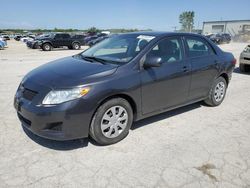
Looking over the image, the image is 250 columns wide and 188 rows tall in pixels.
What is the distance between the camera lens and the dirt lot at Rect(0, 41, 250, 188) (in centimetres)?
280

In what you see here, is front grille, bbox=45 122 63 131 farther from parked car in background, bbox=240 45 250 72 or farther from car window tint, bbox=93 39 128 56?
parked car in background, bbox=240 45 250 72

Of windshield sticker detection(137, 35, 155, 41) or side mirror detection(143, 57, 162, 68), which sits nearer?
side mirror detection(143, 57, 162, 68)

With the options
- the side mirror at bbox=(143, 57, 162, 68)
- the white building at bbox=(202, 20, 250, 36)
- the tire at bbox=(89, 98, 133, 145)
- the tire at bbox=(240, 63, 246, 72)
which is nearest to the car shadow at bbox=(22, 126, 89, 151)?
the tire at bbox=(89, 98, 133, 145)

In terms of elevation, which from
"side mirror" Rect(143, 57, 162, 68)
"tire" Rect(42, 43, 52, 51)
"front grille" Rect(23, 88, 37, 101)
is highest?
"side mirror" Rect(143, 57, 162, 68)

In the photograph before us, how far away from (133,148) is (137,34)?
2116mm

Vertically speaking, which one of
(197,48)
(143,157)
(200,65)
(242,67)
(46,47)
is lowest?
(143,157)

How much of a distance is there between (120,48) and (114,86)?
3.85ft

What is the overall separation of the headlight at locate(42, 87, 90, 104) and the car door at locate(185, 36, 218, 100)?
A: 2.35 metres

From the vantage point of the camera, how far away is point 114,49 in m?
4.38

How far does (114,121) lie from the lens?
3.56 meters

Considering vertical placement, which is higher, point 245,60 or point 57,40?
point 57,40

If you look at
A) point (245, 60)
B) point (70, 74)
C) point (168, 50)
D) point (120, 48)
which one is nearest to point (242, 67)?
point (245, 60)

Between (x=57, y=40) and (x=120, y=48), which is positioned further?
(x=57, y=40)

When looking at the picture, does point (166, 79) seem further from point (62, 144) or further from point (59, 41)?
point (59, 41)
